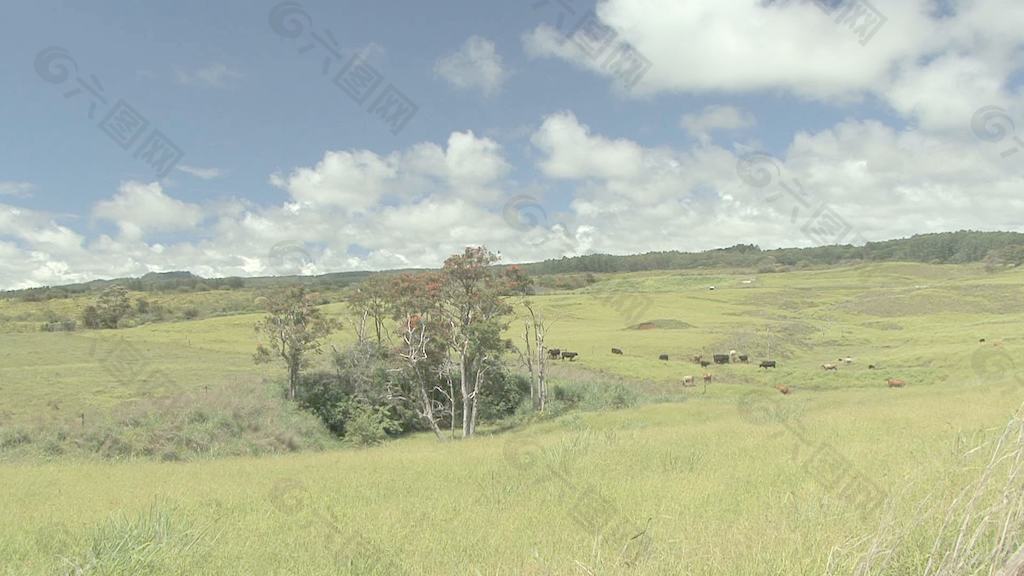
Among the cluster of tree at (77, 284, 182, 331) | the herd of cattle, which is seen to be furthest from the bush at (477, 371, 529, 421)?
the cluster of tree at (77, 284, 182, 331)

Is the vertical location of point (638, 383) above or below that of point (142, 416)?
below

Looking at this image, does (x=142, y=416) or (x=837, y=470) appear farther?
(x=142, y=416)

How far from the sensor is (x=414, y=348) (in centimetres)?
4094

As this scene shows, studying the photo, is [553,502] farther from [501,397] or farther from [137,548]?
[501,397]

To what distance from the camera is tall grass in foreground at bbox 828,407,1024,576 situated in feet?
12.3

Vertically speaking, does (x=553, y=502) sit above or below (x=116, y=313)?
below

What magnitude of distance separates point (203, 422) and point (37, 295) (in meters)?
145

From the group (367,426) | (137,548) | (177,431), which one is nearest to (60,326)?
(177,431)

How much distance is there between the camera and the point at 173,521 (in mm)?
8836

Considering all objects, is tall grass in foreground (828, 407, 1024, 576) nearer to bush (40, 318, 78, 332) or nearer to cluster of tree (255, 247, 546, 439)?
cluster of tree (255, 247, 546, 439)

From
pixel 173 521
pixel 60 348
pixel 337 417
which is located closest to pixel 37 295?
pixel 60 348

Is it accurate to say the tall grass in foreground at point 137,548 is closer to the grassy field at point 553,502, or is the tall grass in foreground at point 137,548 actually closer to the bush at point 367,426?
the grassy field at point 553,502

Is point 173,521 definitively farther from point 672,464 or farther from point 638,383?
point 638,383

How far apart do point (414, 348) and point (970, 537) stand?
123 ft
